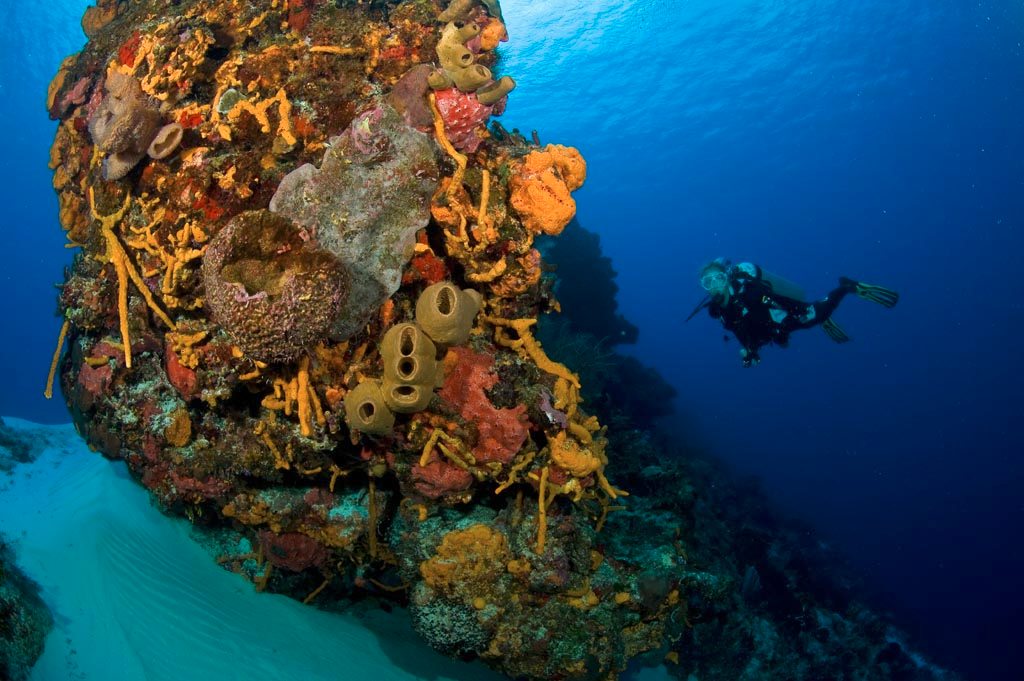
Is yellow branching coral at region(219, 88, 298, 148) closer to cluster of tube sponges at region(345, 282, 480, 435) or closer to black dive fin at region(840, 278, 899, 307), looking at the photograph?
cluster of tube sponges at region(345, 282, 480, 435)

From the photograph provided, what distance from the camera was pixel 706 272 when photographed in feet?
29.8

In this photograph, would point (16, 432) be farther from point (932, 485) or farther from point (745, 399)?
point (745, 399)

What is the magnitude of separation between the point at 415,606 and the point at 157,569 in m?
2.48

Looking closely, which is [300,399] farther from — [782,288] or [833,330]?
[833,330]

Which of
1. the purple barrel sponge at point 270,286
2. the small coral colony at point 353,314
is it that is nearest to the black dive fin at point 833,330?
the small coral colony at point 353,314

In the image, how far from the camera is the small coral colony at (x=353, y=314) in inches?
116

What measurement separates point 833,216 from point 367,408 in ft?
299

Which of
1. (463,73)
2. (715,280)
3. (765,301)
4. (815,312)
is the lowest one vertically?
(815,312)

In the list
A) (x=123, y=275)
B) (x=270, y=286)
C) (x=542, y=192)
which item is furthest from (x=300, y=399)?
(x=542, y=192)

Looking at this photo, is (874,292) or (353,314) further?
(874,292)

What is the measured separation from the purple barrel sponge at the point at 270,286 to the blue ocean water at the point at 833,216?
2615 millimetres

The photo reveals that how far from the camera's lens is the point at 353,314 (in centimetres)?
301

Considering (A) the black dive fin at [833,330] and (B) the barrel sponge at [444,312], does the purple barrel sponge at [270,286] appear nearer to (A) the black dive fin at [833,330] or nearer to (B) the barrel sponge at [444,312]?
(B) the barrel sponge at [444,312]

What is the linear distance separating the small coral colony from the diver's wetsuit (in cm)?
634
